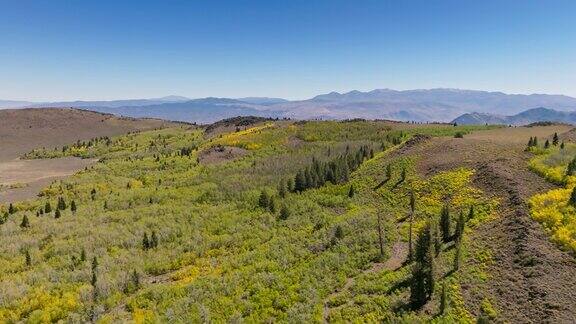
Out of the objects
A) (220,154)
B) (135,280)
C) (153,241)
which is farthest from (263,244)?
(220,154)

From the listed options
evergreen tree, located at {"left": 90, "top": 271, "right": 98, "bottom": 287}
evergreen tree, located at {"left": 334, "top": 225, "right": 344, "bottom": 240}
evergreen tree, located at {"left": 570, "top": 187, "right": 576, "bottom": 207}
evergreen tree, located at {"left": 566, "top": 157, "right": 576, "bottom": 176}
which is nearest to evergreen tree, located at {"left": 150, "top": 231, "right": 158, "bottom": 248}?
evergreen tree, located at {"left": 90, "top": 271, "right": 98, "bottom": 287}

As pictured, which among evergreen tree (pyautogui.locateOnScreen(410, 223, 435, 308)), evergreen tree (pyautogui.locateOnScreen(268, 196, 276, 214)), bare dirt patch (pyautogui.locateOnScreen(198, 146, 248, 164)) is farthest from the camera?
bare dirt patch (pyautogui.locateOnScreen(198, 146, 248, 164))

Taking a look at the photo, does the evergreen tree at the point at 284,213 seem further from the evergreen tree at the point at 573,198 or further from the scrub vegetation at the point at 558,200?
the evergreen tree at the point at 573,198

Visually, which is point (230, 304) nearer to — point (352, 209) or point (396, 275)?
point (396, 275)

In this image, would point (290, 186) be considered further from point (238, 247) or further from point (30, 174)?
point (30, 174)

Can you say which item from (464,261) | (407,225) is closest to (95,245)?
(407,225)

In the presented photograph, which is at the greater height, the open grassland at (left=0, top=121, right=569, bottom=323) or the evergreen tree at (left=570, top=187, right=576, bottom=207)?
the evergreen tree at (left=570, top=187, right=576, bottom=207)

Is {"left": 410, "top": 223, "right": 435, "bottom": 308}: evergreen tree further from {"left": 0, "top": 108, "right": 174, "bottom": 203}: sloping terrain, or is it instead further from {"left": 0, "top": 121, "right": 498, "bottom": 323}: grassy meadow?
{"left": 0, "top": 108, "right": 174, "bottom": 203}: sloping terrain
